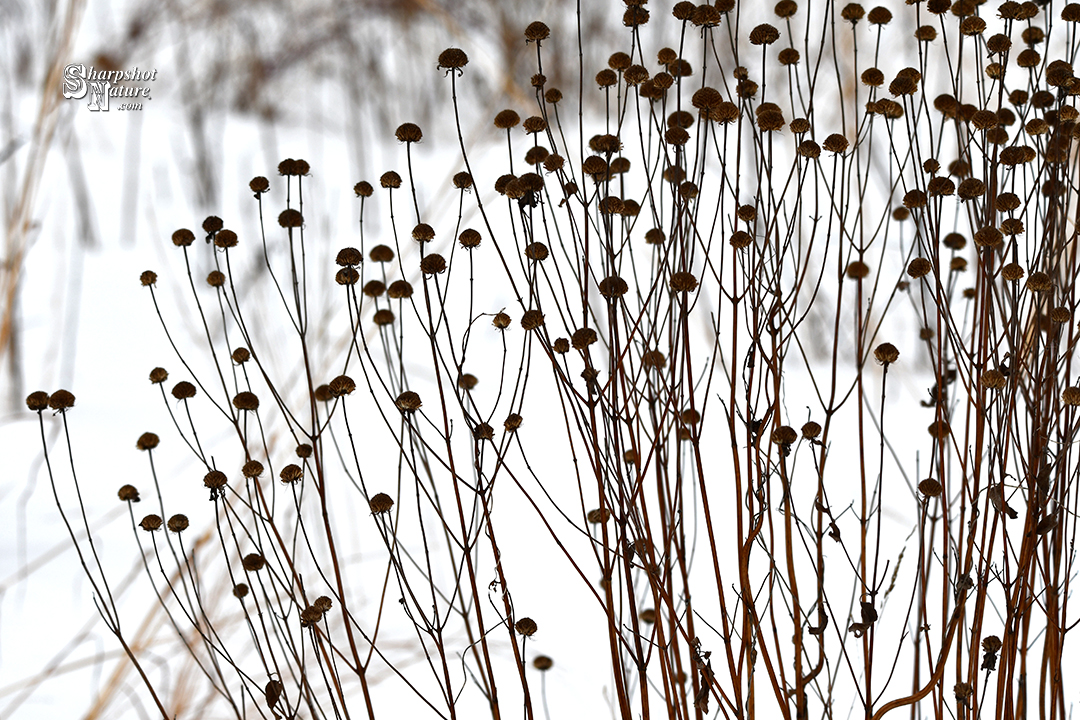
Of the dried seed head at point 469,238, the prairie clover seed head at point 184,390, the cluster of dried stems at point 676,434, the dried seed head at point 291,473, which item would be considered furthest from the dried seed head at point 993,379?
the prairie clover seed head at point 184,390

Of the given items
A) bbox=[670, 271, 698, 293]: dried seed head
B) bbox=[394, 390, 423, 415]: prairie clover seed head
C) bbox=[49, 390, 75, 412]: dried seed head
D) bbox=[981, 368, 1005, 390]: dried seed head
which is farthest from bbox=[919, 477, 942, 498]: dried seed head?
bbox=[49, 390, 75, 412]: dried seed head

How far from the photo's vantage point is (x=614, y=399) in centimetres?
83

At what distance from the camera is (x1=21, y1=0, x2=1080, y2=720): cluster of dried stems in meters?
0.82

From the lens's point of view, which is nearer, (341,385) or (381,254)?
(341,385)

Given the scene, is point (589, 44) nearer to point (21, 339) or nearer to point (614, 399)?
point (21, 339)

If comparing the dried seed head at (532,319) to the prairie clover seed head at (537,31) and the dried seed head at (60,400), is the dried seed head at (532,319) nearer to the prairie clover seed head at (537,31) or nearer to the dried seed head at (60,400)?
the prairie clover seed head at (537,31)

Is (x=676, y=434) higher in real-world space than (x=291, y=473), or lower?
higher

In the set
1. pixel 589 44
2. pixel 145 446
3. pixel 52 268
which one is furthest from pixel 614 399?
pixel 589 44

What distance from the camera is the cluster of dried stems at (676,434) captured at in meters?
0.82

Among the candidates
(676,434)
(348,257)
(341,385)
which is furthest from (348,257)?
(676,434)

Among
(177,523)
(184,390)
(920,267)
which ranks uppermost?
(920,267)

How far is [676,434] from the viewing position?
1.00 meters

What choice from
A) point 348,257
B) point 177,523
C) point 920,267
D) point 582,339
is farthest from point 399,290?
point 920,267

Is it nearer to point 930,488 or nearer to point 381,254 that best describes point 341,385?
point 381,254
